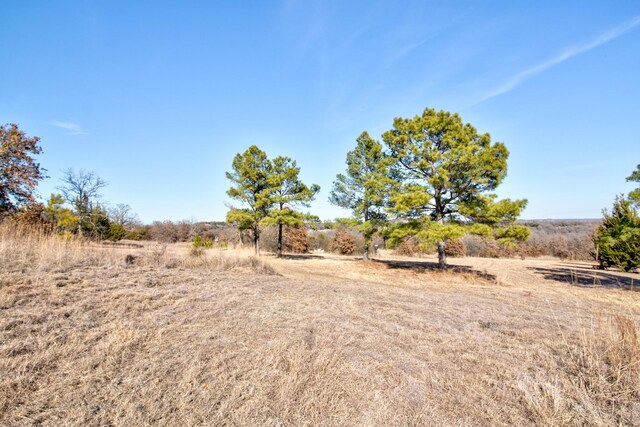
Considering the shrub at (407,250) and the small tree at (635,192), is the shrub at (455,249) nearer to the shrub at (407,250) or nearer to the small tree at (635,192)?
the shrub at (407,250)

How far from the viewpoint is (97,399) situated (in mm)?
2078

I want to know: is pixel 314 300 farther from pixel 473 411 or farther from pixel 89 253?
pixel 89 253

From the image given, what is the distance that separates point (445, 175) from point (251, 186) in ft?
45.3

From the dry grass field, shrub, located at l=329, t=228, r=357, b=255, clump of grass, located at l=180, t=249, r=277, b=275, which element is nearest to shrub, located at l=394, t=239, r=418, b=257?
shrub, located at l=329, t=228, r=357, b=255

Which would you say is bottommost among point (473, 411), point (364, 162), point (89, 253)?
point (473, 411)

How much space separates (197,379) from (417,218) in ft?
35.9

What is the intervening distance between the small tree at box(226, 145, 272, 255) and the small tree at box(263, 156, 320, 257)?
1.84 feet

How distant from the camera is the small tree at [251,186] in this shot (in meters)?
19.8

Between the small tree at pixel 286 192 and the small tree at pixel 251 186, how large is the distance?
0.56 metres

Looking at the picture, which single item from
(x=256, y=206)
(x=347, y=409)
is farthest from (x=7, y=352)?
(x=256, y=206)

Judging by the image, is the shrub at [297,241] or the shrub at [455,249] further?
the shrub at [297,241]

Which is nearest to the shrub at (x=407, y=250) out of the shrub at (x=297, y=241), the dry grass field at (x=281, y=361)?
the shrub at (x=297, y=241)

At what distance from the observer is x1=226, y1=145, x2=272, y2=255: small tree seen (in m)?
19.8

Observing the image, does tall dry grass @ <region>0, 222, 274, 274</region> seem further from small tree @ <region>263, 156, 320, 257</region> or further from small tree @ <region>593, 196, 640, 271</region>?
small tree @ <region>593, 196, 640, 271</region>
